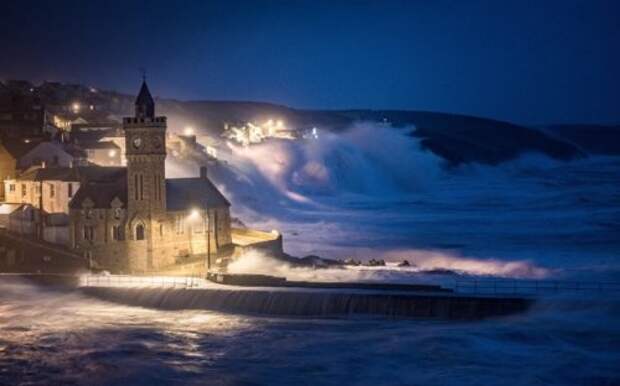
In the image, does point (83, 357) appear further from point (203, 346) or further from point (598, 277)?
point (598, 277)

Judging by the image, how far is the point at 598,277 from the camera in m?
47.2

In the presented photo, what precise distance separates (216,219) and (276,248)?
19.0 feet

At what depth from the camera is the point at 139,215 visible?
144 ft

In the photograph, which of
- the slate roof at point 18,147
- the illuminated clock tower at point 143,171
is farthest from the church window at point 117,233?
the slate roof at point 18,147

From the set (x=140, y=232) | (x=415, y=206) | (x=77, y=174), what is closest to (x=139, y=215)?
(x=140, y=232)

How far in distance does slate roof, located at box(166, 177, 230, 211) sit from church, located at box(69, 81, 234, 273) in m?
0.08

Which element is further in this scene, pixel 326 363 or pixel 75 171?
pixel 75 171

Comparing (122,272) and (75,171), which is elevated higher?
(75,171)

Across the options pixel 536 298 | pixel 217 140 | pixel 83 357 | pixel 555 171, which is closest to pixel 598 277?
pixel 536 298

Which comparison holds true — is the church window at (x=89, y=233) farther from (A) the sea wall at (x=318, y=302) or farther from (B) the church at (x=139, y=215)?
(A) the sea wall at (x=318, y=302)

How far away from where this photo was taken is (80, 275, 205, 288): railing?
130 ft

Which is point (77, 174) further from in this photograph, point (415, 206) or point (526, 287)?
point (415, 206)

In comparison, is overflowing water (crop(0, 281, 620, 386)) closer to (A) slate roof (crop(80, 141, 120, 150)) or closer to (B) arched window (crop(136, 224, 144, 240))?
(B) arched window (crop(136, 224, 144, 240))

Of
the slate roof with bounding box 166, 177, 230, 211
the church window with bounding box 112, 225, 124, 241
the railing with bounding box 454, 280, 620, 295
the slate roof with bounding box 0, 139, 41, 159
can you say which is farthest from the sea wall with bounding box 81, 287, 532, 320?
the slate roof with bounding box 0, 139, 41, 159
